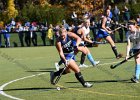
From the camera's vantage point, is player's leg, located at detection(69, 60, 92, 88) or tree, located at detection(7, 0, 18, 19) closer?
player's leg, located at detection(69, 60, 92, 88)

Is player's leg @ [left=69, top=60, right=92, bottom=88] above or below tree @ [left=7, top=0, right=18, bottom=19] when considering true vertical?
above

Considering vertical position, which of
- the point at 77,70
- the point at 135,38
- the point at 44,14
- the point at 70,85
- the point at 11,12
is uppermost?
the point at 135,38

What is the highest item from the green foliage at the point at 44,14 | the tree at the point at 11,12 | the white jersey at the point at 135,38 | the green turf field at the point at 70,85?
the white jersey at the point at 135,38

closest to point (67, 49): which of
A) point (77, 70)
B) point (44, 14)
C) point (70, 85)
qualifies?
point (77, 70)

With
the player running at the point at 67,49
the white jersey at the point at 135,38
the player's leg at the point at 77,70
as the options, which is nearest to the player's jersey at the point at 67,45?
the player running at the point at 67,49

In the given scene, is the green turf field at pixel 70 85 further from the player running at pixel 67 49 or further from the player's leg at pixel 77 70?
the player running at pixel 67 49

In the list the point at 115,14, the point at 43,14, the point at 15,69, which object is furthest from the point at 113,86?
the point at 43,14

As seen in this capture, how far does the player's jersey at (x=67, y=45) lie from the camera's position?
1411cm

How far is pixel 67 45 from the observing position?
14.2 m

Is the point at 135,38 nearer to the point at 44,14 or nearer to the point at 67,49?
the point at 67,49

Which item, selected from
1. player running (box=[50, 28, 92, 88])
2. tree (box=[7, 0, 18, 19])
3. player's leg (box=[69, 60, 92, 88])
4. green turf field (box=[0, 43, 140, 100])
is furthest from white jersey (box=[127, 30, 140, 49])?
tree (box=[7, 0, 18, 19])

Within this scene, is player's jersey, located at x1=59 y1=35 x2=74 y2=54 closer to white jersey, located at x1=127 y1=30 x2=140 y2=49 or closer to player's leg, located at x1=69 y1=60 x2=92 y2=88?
player's leg, located at x1=69 y1=60 x2=92 y2=88

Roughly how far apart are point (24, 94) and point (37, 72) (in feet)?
18.5

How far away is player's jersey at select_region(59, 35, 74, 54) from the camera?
1411 cm
